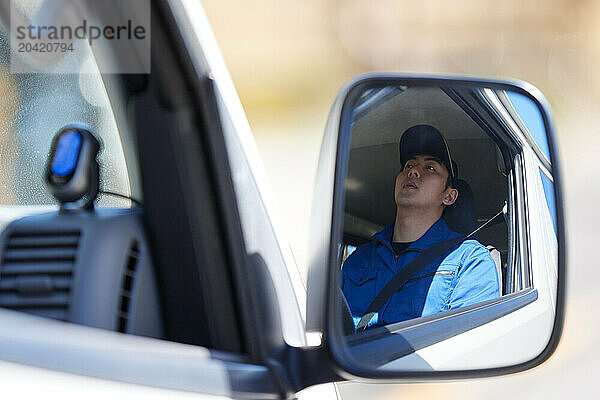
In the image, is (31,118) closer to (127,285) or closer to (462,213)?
(127,285)

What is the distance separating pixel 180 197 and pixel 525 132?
2.34 ft

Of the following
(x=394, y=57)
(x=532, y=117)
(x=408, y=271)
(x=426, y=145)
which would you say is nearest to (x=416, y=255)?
(x=408, y=271)

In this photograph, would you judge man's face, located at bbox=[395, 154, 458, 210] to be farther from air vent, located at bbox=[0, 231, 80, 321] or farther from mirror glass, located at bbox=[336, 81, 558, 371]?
air vent, located at bbox=[0, 231, 80, 321]

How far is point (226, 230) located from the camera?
3.76ft

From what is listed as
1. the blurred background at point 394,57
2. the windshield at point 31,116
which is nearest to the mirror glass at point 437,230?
the windshield at point 31,116

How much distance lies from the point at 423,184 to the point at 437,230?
0.27 ft

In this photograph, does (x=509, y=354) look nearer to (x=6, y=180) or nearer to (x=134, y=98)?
(x=134, y=98)

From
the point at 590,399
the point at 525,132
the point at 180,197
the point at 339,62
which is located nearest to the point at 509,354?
the point at 525,132

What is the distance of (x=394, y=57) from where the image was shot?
8836 mm

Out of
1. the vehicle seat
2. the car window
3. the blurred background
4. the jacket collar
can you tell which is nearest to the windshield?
the car window

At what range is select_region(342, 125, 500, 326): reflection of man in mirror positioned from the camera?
1.17 m

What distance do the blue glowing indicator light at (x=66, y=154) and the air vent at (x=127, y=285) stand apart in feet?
0.48

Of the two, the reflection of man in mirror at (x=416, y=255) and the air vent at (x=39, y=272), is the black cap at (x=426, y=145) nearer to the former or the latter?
the reflection of man in mirror at (x=416, y=255)

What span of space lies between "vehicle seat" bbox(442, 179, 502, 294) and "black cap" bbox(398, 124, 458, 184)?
0.03 m
